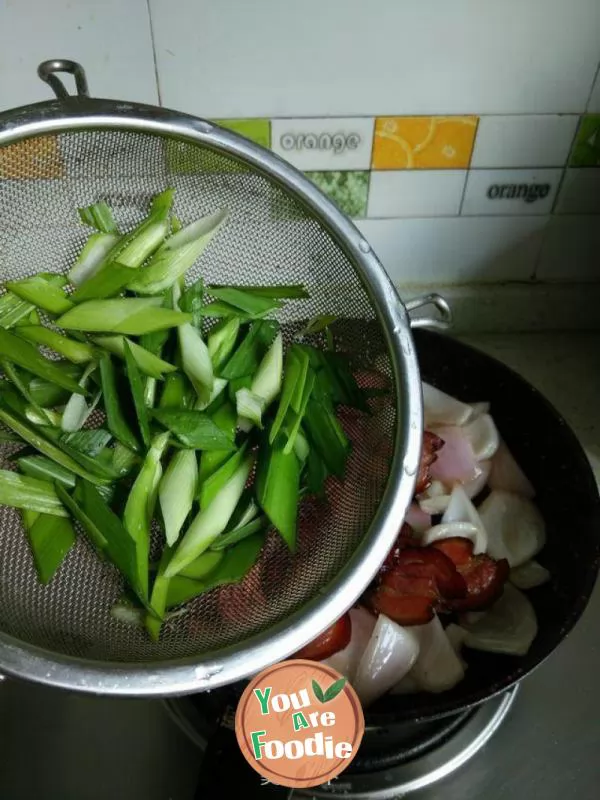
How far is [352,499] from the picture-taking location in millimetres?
695

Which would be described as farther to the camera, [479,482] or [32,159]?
[479,482]

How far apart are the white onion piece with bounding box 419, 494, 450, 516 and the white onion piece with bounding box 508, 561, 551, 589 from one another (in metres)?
0.10

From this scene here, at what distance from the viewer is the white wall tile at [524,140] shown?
2.96 ft

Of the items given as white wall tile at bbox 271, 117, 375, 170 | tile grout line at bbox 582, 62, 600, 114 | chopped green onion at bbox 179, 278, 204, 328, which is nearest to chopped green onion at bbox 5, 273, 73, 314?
chopped green onion at bbox 179, 278, 204, 328

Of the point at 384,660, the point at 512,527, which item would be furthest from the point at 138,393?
the point at 512,527

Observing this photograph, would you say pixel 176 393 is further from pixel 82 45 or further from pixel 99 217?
pixel 82 45

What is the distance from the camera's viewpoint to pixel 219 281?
0.80 metres

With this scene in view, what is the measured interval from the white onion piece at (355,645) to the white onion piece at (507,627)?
103 mm

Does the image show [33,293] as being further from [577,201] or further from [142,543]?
[577,201]

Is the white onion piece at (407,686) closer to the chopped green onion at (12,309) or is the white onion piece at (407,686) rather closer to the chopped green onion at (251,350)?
the chopped green onion at (251,350)

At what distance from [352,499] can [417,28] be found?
534mm

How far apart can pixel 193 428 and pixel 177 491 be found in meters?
0.06

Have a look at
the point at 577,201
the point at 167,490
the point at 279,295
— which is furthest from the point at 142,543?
the point at 577,201

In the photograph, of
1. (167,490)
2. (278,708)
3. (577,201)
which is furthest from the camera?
(577,201)
